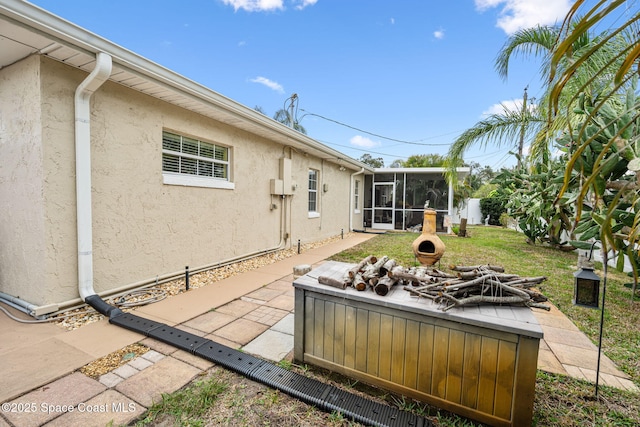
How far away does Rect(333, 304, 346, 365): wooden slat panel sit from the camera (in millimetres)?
2297

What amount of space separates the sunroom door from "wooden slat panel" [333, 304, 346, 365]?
1185 centimetres

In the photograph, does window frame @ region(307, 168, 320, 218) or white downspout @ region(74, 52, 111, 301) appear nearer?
white downspout @ region(74, 52, 111, 301)

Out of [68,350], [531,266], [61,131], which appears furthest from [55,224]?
[531,266]

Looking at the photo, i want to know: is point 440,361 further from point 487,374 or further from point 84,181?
point 84,181

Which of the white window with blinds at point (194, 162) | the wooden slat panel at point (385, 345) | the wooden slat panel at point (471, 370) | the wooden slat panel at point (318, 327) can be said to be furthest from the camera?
the white window with blinds at point (194, 162)

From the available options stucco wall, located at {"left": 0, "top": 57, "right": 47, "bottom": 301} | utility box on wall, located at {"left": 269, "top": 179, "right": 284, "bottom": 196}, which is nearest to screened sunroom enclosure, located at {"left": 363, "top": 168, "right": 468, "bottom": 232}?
utility box on wall, located at {"left": 269, "top": 179, "right": 284, "bottom": 196}

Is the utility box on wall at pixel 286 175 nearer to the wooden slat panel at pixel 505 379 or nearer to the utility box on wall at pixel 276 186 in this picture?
the utility box on wall at pixel 276 186

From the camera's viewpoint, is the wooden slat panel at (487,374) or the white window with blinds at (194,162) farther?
the white window with blinds at (194,162)

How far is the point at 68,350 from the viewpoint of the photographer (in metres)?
2.63

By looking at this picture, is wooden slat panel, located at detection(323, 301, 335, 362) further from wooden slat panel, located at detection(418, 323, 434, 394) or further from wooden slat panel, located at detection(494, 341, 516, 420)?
wooden slat panel, located at detection(494, 341, 516, 420)

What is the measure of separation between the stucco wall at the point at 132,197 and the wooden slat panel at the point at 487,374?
4.30 metres

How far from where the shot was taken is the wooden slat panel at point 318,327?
7.87 ft

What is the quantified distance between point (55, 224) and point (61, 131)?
3.51 ft

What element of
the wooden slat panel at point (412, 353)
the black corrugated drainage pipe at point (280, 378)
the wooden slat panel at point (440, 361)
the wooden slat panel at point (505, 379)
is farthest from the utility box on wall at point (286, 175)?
the wooden slat panel at point (505, 379)
